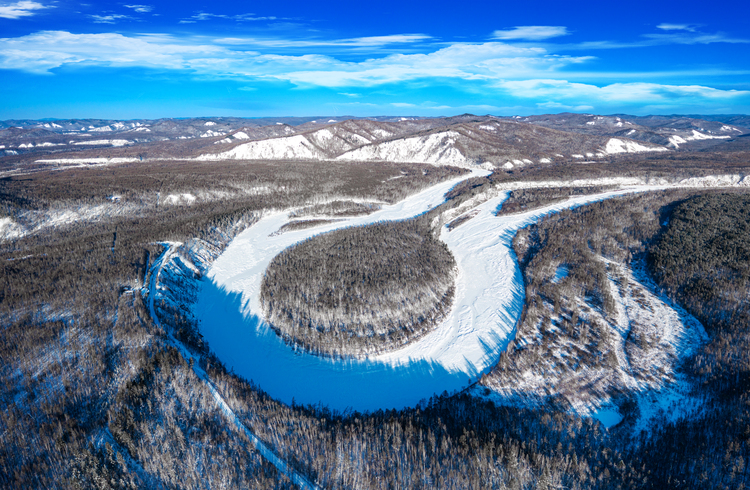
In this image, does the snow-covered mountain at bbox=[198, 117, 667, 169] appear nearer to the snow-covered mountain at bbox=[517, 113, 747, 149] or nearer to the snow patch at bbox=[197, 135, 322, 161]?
the snow patch at bbox=[197, 135, 322, 161]

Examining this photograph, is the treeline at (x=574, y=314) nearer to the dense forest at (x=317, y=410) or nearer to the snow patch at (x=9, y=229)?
the dense forest at (x=317, y=410)

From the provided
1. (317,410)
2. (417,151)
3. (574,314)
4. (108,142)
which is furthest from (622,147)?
A: (108,142)

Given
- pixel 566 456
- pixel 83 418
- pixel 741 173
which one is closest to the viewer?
pixel 566 456

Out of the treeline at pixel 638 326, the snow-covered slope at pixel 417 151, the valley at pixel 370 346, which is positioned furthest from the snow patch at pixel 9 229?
the snow-covered slope at pixel 417 151

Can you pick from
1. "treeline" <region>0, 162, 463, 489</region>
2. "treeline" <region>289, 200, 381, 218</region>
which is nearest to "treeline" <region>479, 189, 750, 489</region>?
"treeline" <region>0, 162, 463, 489</region>

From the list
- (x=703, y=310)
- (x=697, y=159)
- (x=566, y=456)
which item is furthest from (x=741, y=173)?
(x=566, y=456)

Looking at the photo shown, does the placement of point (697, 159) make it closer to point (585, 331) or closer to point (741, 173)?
point (741, 173)
